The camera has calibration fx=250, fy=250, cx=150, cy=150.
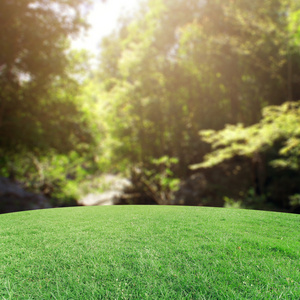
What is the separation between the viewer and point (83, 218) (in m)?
3.34

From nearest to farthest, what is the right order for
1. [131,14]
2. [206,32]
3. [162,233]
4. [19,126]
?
[162,233] < [19,126] < [206,32] < [131,14]

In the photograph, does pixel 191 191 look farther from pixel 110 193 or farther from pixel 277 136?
pixel 277 136

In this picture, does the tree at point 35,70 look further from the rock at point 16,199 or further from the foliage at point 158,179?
the foliage at point 158,179

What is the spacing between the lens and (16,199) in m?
5.97

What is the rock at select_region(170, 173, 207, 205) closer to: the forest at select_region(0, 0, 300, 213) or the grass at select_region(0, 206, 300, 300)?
the forest at select_region(0, 0, 300, 213)

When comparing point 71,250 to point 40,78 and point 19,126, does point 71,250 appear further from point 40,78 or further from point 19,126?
point 40,78

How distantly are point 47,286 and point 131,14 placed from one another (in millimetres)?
12633

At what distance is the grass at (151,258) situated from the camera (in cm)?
156

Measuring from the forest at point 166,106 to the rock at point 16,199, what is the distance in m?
0.56

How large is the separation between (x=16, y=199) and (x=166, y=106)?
6039mm

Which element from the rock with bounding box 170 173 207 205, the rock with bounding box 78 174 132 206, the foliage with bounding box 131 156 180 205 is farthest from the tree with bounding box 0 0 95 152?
the rock with bounding box 170 173 207 205

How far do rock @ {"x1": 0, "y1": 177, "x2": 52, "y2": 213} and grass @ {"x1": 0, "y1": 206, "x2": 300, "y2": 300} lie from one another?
259cm

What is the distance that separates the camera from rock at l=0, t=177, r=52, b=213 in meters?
5.47

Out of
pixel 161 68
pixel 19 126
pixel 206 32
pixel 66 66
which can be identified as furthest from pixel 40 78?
pixel 206 32
